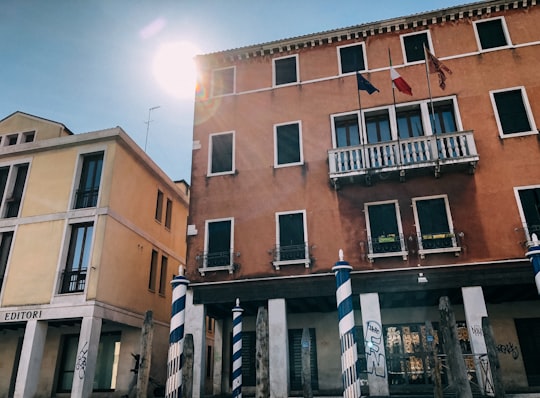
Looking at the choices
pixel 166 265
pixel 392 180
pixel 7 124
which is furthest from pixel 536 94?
pixel 7 124

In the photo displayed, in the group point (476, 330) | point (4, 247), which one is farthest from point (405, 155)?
point (4, 247)

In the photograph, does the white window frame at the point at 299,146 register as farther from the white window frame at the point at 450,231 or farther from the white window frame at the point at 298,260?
the white window frame at the point at 450,231

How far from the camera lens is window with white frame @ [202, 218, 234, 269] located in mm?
17516

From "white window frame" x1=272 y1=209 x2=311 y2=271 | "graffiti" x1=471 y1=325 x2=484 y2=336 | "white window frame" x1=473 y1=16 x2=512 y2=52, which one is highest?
"white window frame" x1=473 y1=16 x2=512 y2=52

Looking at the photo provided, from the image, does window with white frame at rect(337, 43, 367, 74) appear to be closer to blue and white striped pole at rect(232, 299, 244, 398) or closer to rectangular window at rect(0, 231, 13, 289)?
blue and white striped pole at rect(232, 299, 244, 398)

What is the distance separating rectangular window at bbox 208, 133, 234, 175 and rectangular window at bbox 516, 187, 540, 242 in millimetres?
11530

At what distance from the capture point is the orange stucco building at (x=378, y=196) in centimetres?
1530

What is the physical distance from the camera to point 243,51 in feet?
67.7

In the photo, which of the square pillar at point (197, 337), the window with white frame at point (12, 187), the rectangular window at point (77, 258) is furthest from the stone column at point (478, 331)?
the window with white frame at point (12, 187)

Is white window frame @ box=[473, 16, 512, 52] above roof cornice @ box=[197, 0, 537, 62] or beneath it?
beneath

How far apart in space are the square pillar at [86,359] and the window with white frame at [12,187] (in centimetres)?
711

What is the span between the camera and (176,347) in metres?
10.1

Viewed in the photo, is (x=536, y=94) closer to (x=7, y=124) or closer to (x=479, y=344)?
(x=479, y=344)

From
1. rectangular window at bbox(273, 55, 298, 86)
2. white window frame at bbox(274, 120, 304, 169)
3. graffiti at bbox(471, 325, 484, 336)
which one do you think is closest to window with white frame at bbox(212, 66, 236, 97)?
rectangular window at bbox(273, 55, 298, 86)
